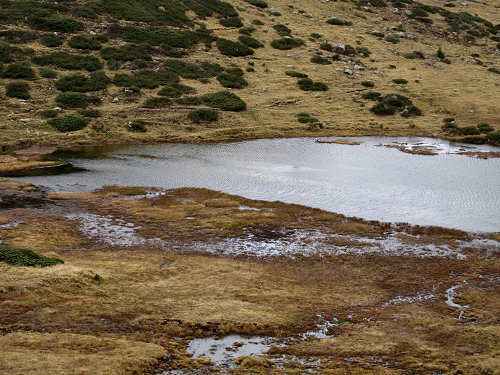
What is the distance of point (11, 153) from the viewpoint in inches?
1602

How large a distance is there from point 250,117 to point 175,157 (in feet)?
49.7

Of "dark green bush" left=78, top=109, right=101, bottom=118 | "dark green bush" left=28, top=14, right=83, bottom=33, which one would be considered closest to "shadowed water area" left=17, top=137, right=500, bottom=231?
"dark green bush" left=78, top=109, right=101, bottom=118

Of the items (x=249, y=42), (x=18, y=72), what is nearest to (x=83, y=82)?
(x=18, y=72)

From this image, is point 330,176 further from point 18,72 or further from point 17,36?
point 17,36

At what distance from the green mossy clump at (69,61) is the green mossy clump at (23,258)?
138 ft

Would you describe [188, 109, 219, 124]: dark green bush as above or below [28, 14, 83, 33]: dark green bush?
below

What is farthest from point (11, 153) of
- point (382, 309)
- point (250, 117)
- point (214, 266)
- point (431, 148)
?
point (431, 148)

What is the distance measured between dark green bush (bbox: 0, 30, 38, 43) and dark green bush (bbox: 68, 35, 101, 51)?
183 inches

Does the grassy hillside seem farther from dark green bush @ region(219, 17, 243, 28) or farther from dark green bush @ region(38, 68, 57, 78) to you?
dark green bush @ region(219, 17, 243, 28)

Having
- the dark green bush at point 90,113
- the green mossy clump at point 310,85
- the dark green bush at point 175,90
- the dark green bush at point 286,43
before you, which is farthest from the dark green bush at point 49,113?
the dark green bush at point 286,43

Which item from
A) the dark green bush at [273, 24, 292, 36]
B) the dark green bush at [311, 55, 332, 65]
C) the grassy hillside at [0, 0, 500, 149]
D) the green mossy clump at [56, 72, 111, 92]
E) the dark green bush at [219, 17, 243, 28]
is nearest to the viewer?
the grassy hillside at [0, 0, 500, 149]

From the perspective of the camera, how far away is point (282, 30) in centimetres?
7875

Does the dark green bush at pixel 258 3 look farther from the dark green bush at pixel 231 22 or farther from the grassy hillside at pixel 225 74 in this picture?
the dark green bush at pixel 231 22

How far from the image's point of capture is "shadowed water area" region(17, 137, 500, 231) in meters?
29.2
